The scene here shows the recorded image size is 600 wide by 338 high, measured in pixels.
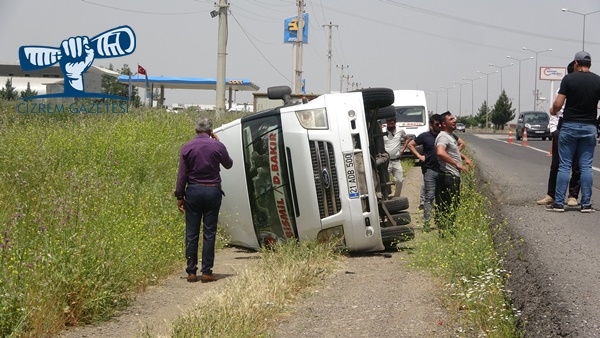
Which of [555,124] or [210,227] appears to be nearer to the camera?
[210,227]

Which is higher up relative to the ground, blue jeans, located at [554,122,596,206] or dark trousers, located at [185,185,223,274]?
blue jeans, located at [554,122,596,206]

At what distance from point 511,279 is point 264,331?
2060 mm

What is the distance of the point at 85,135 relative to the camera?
17.7m

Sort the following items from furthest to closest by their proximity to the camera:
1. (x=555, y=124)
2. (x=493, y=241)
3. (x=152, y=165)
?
1. (x=152, y=165)
2. (x=555, y=124)
3. (x=493, y=241)

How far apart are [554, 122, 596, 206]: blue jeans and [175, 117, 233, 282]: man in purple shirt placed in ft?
12.8

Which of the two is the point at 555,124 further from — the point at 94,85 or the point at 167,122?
the point at 94,85

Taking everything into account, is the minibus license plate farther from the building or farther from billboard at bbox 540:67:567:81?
billboard at bbox 540:67:567:81

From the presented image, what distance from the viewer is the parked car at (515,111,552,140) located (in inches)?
2070

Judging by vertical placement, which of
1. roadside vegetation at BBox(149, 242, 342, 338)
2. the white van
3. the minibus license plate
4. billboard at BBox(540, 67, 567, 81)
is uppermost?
billboard at BBox(540, 67, 567, 81)

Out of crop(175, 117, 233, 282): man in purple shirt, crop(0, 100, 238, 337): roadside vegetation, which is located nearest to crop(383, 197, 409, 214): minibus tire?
crop(0, 100, 238, 337): roadside vegetation

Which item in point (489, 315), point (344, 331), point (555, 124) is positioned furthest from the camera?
point (555, 124)

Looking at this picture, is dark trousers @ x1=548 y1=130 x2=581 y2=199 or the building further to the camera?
the building

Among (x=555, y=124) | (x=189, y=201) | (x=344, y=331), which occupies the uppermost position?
(x=555, y=124)

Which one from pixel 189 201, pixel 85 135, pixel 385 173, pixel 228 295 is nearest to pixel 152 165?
pixel 85 135
